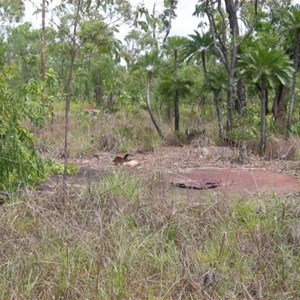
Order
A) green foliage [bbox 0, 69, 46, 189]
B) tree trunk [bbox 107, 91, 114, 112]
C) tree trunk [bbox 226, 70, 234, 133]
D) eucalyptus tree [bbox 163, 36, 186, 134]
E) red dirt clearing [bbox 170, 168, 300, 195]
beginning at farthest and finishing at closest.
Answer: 1. tree trunk [bbox 107, 91, 114, 112]
2. eucalyptus tree [bbox 163, 36, 186, 134]
3. tree trunk [bbox 226, 70, 234, 133]
4. red dirt clearing [bbox 170, 168, 300, 195]
5. green foliage [bbox 0, 69, 46, 189]

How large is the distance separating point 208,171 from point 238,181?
142 cm

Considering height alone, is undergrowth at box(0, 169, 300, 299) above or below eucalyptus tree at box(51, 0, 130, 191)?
below

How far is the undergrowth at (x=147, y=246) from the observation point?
4457 millimetres

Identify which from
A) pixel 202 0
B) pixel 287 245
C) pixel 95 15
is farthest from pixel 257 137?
pixel 287 245

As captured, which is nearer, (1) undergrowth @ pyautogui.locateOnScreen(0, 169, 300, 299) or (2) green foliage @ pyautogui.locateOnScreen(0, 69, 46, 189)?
(1) undergrowth @ pyautogui.locateOnScreen(0, 169, 300, 299)

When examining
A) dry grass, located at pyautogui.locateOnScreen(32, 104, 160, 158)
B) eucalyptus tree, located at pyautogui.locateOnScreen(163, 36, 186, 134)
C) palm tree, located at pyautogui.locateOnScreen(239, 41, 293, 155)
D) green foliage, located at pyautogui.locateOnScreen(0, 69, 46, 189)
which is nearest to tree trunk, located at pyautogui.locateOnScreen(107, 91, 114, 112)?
dry grass, located at pyautogui.locateOnScreen(32, 104, 160, 158)

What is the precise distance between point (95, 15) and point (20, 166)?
71.4 inches

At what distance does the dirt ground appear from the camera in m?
7.78

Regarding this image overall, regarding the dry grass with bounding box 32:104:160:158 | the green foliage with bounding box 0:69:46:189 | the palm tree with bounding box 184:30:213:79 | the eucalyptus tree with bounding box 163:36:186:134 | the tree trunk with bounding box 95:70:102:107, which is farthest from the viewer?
the tree trunk with bounding box 95:70:102:107

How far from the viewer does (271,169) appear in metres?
10.6

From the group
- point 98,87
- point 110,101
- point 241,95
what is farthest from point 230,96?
point 98,87

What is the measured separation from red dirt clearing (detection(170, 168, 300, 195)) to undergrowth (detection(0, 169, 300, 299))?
1.30 metres

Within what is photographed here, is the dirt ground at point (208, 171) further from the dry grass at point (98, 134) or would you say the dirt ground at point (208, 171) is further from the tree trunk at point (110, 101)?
the tree trunk at point (110, 101)

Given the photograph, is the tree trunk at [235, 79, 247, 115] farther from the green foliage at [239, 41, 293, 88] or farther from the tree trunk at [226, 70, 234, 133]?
the green foliage at [239, 41, 293, 88]
